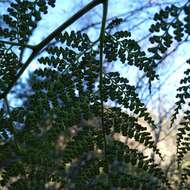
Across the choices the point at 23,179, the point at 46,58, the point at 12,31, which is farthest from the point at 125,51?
the point at 23,179

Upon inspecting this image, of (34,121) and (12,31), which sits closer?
(34,121)

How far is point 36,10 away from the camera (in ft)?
3.84

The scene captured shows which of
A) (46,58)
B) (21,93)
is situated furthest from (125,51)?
(21,93)

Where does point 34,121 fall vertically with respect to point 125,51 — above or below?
below

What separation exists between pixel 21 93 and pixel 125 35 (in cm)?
698

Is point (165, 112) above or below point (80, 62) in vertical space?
above

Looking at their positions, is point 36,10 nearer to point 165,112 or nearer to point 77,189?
point 77,189

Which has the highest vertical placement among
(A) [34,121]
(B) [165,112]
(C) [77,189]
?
(B) [165,112]

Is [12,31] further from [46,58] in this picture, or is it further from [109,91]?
[109,91]

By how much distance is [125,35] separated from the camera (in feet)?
3.58

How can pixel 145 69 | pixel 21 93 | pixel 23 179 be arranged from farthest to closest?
pixel 21 93 → pixel 23 179 → pixel 145 69

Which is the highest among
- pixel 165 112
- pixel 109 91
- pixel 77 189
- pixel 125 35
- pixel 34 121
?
pixel 165 112

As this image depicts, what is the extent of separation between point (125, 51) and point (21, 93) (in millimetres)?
6980

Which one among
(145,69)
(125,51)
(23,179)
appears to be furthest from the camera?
(23,179)
